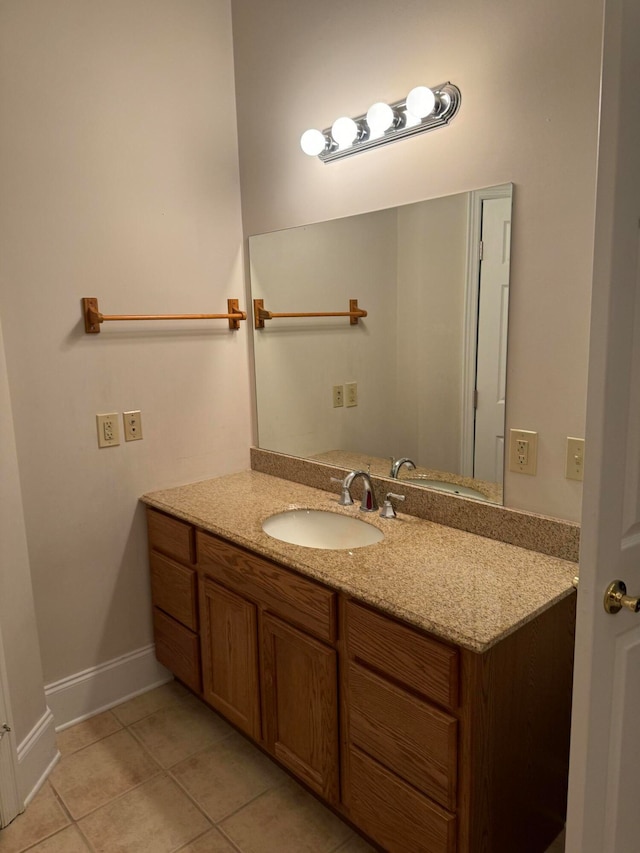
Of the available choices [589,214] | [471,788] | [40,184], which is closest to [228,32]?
[40,184]

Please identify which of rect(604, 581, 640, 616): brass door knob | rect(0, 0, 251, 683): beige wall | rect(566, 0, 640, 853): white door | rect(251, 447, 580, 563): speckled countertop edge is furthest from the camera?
rect(0, 0, 251, 683): beige wall

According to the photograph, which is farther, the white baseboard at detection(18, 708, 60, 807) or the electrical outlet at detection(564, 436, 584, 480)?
the white baseboard at detection(18, 708, 60, 807)

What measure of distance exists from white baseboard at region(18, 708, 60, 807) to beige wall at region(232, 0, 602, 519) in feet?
5.57

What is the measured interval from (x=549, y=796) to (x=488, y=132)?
176cm

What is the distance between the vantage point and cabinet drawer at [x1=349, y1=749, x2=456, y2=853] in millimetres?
1345

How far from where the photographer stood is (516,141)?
160 cm

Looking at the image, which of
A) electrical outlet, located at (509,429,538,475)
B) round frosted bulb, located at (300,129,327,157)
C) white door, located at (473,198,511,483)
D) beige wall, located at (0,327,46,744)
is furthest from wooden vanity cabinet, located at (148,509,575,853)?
round frosted bulb, located at (300,129,327,157)

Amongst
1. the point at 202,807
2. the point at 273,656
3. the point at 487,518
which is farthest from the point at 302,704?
the point at 487,518

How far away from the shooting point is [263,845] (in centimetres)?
169

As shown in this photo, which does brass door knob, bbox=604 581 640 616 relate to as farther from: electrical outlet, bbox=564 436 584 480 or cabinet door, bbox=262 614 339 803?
cabinet door, bbox=262 614 339 803

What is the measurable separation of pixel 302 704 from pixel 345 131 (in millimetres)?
1771

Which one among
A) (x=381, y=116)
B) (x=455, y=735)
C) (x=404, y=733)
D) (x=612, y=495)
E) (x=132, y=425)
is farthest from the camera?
(x=132, y=425)

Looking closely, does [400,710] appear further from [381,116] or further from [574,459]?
[381,116]

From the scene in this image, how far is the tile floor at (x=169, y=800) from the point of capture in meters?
1.71
